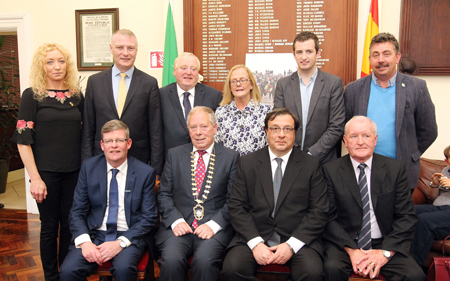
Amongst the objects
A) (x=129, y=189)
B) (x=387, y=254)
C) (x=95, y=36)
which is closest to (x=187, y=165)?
(x=129, y=189)

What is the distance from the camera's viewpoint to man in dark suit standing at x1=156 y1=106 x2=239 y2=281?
222 cm

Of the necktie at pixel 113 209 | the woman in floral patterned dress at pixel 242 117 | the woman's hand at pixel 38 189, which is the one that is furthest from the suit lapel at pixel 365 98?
the woman's hand at pixel 38 189

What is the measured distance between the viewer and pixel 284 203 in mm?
2199

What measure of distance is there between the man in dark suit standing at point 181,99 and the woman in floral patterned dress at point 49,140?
712 millimetres

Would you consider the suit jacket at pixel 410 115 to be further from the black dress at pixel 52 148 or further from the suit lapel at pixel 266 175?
the black dress at pixel 52 148

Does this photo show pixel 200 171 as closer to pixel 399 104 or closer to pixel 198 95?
pixel 198 95

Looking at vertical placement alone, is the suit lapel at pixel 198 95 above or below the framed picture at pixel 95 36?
below

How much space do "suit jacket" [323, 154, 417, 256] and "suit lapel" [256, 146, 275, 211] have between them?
16.2 inches

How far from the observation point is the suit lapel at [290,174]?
219cm

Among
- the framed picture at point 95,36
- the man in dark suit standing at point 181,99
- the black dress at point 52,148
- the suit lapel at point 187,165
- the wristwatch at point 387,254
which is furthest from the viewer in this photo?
the framed picture at point 95,36

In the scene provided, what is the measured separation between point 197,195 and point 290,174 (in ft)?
2.17

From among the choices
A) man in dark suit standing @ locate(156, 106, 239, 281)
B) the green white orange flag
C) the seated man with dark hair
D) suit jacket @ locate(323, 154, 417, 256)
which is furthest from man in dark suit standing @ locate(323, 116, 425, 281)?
the green white orange flag

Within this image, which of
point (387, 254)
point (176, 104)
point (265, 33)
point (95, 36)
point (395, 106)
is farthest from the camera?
point (95, 36)

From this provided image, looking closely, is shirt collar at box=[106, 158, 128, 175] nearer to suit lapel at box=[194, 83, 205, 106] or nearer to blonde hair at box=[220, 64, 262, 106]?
suit lapel at box=[194, 83, 205, 106]
